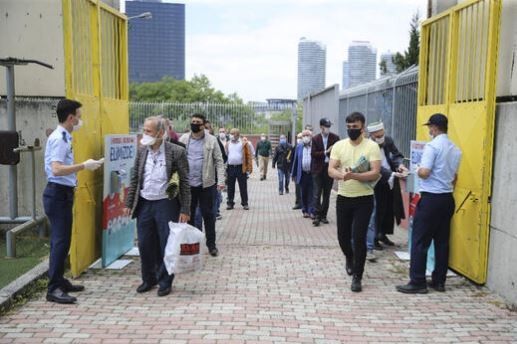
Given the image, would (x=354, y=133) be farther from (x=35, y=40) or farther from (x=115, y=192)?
(x=35, y=40)

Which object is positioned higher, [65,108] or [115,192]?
[65,108]

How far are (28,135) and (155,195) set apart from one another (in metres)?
3.51

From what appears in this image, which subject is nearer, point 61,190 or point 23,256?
point 61,190

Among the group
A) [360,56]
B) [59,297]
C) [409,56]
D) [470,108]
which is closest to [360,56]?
[360,56]

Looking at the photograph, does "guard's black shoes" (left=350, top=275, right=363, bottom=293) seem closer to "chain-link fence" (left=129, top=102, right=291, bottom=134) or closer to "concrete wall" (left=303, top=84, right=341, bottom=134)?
"concrete wall" (left=303, top=84, right=341, bottom=134)

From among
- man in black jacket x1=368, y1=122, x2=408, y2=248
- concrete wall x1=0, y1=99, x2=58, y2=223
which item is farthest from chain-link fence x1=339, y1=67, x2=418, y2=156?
concrete wall x1=0, y1=99, x2=58, y2=223

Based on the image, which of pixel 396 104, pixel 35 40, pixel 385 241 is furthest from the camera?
pixel 396 104

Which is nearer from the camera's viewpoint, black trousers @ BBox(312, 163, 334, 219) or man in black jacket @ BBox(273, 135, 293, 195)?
black trousers @ BBox(312, 163, 334, 219)

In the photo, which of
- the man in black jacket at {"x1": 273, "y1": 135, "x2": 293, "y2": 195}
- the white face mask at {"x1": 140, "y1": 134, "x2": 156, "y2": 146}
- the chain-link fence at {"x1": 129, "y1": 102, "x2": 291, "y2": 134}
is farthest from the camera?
the chain-link fence at {"x1": 129, "y1": 102, "x2": 291, "y2": 134}

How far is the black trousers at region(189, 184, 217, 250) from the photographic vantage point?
7.44 metres

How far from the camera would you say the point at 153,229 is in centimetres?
593

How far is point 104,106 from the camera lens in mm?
6887

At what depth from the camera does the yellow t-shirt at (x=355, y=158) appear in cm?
597

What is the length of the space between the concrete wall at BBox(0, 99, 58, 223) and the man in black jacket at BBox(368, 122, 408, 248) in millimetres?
4776
